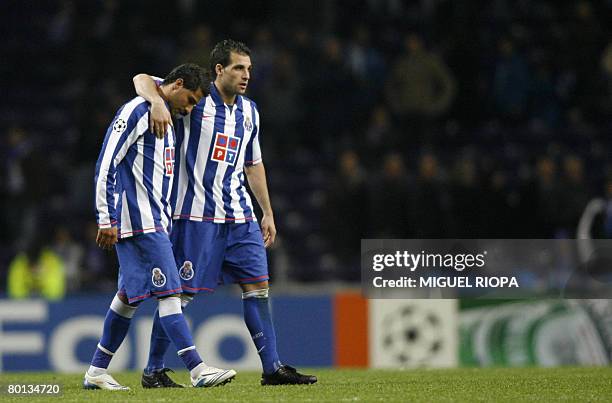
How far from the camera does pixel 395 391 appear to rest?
7645 millimetres

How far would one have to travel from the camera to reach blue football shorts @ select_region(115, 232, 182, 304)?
25.2 feet

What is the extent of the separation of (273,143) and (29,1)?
5841 mm

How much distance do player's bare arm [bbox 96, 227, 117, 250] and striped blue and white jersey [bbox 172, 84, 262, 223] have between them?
731 millimetres

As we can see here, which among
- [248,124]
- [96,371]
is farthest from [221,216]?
[96,371]

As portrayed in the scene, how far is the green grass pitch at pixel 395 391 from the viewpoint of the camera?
23.0 feet

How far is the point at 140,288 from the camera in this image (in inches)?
302

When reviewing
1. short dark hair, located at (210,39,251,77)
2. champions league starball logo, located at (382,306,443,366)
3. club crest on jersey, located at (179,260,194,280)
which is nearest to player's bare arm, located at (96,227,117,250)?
club crest on jersey, located at (179,260,194,280)

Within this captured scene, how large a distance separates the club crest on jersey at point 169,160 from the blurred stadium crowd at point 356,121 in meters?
6.72

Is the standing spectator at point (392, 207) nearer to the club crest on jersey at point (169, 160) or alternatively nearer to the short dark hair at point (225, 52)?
the short dark hair at point (225, 52)

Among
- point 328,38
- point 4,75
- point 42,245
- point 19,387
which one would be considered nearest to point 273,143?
point 328,38

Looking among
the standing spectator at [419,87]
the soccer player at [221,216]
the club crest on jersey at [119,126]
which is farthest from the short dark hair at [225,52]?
the standing spectator at [419,87]

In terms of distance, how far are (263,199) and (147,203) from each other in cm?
101

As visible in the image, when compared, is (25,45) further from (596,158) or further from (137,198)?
(137,198)

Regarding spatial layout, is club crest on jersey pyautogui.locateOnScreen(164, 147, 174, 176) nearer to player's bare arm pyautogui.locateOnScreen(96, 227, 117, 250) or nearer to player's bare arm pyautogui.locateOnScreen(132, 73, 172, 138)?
player's bare arm pyautogui.locateOnScreen(132, 73, 172, 138)
